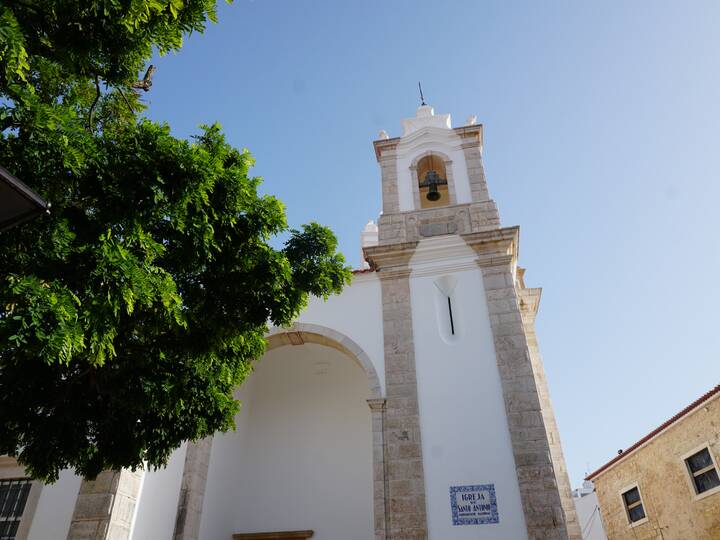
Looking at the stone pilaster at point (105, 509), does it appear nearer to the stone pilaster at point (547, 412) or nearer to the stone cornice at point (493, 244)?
the stone pilaster at point (547, 412)

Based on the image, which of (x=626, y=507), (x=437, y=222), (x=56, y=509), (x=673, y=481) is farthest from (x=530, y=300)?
(x=56, y=509)

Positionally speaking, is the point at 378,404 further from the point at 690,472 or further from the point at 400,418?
the point at 690,472

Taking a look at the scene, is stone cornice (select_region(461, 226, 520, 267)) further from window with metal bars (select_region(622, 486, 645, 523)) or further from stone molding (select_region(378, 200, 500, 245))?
window with metal bars (select_region(622, 486, 645, 523))

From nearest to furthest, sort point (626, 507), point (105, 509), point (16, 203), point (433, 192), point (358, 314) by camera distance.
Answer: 1. point (16, 203)
2. point (105, 509)
3. point (358, 314)
4. point (433, 192)
5. point (626, 507)

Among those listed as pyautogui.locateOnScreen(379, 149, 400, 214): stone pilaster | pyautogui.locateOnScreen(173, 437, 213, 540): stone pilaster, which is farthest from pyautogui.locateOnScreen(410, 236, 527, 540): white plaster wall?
pyautogui.locateOnScreen(173, 437, 213, 540): stone pilaster

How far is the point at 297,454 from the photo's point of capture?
34.4 ft

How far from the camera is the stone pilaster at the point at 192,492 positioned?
26.6 ft

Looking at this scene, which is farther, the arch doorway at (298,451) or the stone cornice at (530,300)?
the stone cornice at (530,300)

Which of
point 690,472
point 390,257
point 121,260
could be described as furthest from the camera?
point 690,472

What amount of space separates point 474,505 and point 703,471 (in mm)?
7307

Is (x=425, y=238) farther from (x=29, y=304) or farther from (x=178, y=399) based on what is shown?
(x=29, y=304)

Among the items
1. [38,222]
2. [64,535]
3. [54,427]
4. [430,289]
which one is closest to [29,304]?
[38,222]

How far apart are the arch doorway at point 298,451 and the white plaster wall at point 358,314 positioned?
226 mm

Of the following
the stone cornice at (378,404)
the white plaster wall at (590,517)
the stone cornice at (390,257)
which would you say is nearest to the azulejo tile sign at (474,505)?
the stone cornice at (378,404)
